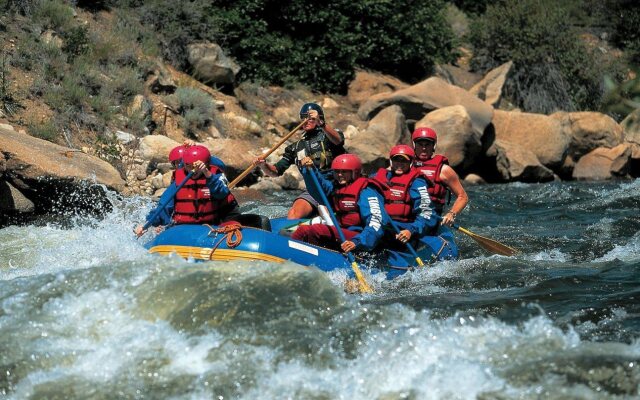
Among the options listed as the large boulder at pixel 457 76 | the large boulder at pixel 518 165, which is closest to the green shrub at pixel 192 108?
the large boulder at pixel 518 165

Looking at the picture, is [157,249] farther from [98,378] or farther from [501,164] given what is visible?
[501,164]

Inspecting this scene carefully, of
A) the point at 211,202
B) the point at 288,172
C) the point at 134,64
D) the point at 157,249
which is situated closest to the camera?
the point at 157,249

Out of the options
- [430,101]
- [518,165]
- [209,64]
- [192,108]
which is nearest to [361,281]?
[192,108]

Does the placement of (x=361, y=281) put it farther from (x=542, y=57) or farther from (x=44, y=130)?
(x=542, y=57)

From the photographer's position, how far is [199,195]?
293 inches

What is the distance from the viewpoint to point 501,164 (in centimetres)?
1644

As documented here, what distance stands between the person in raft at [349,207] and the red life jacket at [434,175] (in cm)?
97

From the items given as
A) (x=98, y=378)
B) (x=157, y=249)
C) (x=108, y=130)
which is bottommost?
(x=108, y=130)

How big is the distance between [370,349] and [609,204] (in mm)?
8824

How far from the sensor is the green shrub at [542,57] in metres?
21.6

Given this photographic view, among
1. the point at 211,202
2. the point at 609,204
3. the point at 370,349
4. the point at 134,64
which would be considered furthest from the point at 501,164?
the point at 370,349

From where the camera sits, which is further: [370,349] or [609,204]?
[609,204]

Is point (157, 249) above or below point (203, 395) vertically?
below

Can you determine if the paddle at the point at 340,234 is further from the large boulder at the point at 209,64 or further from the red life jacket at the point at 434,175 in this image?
the large boulder at the point at 209,64
